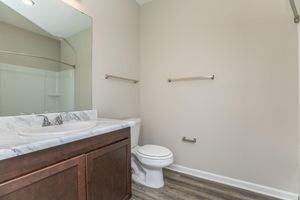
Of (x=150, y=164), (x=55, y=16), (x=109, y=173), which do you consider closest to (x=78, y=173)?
(x=109, y=173)

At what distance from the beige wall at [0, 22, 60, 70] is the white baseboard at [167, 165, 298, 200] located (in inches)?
76.5

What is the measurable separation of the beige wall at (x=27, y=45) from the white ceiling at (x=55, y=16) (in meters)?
0.12

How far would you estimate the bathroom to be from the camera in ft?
3.84

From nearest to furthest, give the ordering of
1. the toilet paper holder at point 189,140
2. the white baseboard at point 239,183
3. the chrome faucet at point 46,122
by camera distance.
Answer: the chrome faucet at point 46,122 < the white baseboard at point 239,183 < the toilet paper holder at point 189,140

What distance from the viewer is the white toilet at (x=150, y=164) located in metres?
1.78

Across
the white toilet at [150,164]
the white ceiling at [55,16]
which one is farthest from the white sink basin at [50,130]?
the white ceiling at [55,16]

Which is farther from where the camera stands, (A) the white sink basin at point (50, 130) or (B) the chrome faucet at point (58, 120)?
(B) the chrome faucet at point (58, 120)

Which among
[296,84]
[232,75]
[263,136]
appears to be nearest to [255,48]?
[232,75]

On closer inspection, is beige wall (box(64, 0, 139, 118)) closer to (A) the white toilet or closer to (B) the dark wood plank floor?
(A) the white toilet

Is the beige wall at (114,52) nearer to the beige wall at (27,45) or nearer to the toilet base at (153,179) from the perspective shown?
the beige wall at (27,45)

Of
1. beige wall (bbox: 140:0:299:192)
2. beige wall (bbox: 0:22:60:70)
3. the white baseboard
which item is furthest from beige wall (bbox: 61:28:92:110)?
the white baseboard

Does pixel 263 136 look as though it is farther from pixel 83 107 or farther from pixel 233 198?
pixel 83 107

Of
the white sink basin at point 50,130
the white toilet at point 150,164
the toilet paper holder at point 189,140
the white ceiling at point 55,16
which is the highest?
the white ceiling at point 55,16

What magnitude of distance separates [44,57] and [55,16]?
1.35ft
